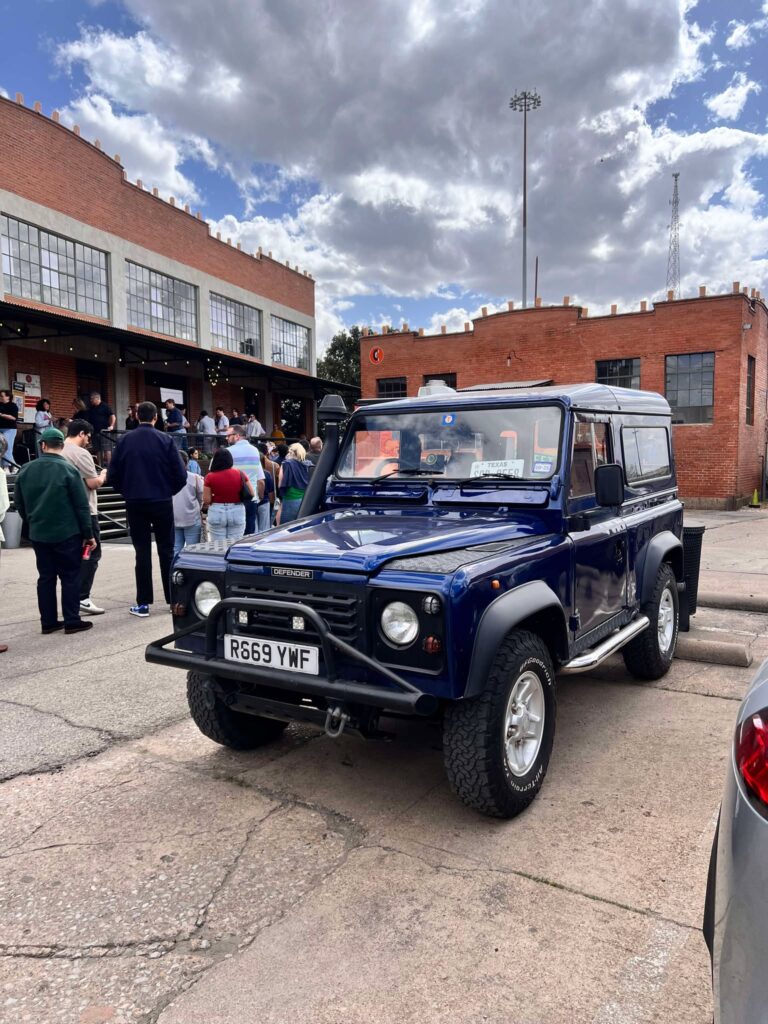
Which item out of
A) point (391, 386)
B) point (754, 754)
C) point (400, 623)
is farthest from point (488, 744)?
point (391, 386)

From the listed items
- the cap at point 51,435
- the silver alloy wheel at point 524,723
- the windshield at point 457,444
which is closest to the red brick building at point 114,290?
the cap at point 51,435

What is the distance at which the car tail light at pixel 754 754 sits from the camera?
1480 mm

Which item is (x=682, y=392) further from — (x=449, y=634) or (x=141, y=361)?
(x=449, y=634)

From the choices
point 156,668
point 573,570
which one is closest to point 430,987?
point 573,570

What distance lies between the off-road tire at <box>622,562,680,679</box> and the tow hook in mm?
2585

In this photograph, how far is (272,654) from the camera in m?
3.12

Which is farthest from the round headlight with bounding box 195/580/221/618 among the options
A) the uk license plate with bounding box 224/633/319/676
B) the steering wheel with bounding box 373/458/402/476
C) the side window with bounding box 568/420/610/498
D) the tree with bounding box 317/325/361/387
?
the tree with bounding box 317/325/361/387

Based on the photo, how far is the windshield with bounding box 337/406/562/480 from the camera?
3.93 meters

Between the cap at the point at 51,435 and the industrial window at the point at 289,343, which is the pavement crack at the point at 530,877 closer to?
the cap at the point at 51,435

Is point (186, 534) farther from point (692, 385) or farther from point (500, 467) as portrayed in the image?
point (692, 385)

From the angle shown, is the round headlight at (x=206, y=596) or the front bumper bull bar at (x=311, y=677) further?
the round headlight at (x=206, y=596)

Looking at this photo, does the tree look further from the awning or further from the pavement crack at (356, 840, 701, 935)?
the pavement crack at (356, 840, 701, 935)

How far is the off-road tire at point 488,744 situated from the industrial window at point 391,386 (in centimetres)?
2344

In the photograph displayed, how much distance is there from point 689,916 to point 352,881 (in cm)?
121
